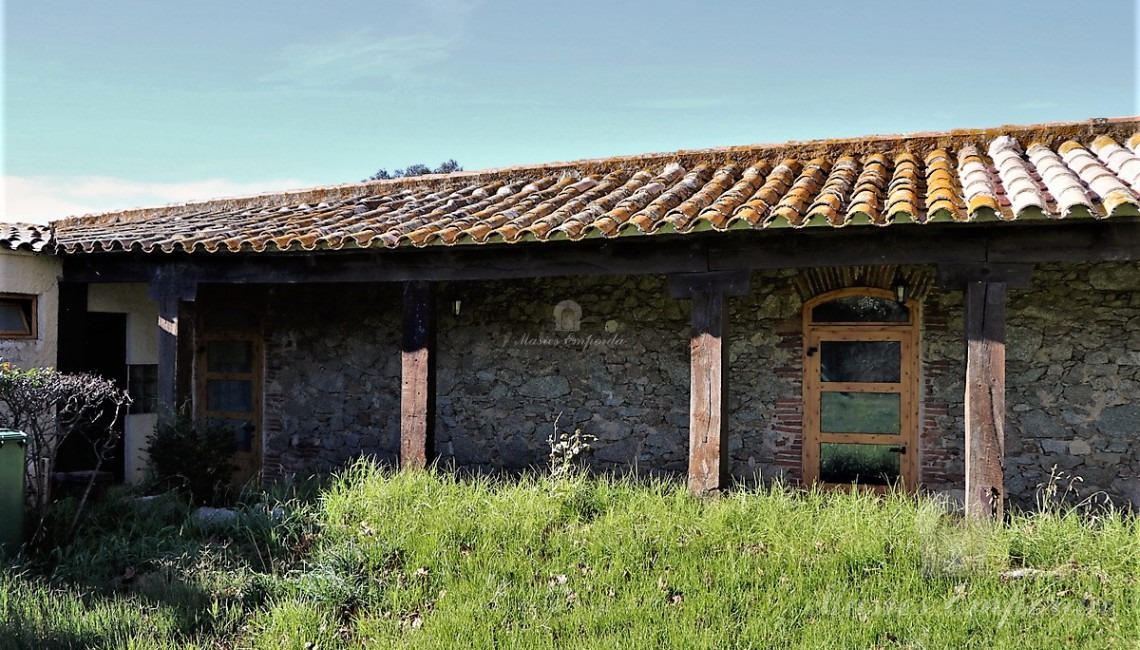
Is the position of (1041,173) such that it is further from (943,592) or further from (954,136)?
(943,592)

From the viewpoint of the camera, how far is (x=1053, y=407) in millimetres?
7855

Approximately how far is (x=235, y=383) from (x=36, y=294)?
7.98 ft

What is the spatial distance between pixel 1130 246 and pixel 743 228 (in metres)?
2.47

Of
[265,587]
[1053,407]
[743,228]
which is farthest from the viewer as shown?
[1053,407]

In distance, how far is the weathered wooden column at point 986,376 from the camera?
6.19 metres

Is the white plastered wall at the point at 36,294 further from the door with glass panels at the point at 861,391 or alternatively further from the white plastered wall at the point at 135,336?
the door with glass panels at the point at 861,391

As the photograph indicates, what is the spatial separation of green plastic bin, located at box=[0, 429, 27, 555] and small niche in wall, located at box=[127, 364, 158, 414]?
3556 millimetres

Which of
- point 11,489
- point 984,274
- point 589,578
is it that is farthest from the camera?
point 11,489

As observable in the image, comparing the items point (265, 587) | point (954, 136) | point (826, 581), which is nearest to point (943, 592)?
point (826, 581)

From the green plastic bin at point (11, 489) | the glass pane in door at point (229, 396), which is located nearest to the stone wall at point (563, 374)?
the glass pane in door at point (229, 396)

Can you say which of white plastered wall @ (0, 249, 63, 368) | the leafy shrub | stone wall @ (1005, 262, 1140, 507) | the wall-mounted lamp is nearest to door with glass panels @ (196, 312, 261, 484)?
white plastered wall @ (0, 249, 63, 368)

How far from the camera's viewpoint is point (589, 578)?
5684 millimetres

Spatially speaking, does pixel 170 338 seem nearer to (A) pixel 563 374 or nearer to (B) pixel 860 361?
(A) pixel 563 374

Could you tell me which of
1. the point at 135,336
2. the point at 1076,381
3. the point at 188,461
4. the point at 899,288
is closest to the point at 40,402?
the point at 188,461
